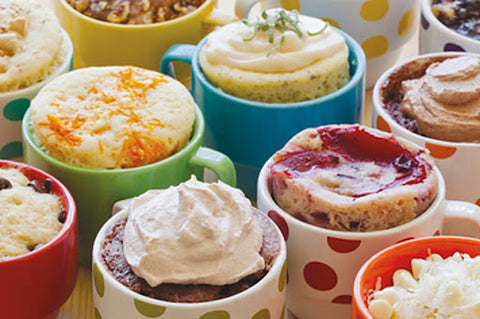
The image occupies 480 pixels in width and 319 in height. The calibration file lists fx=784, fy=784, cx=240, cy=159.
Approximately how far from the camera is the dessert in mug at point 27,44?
1444 millimetres

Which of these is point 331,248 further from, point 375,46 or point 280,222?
point 375,46

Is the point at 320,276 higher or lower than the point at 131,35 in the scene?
lower

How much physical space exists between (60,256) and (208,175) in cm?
45

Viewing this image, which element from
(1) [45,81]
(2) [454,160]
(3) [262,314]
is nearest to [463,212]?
(2) [454,160]

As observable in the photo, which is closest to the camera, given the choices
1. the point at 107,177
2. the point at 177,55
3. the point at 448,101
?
the point at 107,177

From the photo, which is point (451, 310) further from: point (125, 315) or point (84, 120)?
point (84, 120)

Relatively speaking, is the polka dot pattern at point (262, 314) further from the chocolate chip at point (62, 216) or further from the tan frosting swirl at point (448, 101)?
the tan frosting swirl at point (448, 101)

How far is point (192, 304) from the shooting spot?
1005mm

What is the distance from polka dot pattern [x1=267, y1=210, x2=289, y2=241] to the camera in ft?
3.85

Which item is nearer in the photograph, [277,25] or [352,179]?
[352,179]

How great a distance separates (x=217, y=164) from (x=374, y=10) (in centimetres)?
61

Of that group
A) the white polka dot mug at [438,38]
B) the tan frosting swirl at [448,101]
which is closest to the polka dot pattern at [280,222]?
the tan frosting swirl at [448,101]

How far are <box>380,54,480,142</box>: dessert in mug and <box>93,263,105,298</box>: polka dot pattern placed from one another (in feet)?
2.03

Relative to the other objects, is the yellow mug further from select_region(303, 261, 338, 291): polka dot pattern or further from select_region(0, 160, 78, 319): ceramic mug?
select_region(303, 261, 338, 291): polka dot pattern
